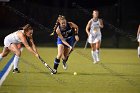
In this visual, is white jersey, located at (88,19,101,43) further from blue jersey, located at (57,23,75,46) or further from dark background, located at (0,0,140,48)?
dark background, located at (0,0,140,48)

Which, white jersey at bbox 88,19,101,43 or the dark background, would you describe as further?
the dark background

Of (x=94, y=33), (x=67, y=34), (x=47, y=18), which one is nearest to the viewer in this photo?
(x=67, y=34)

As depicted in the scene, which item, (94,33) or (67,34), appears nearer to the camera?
(67,34)

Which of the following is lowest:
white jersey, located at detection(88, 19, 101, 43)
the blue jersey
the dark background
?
the dark background

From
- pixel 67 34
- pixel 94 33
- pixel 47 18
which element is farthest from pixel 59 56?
pixel 47 18

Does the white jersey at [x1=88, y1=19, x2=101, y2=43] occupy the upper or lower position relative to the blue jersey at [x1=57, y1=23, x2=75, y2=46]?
lower

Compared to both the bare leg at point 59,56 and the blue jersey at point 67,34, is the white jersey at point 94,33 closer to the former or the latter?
the blue jersey at point 67,34

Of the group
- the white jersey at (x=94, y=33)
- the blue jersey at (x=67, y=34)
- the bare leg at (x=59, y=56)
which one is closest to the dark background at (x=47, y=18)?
the white jersey at (x=94, y=33)

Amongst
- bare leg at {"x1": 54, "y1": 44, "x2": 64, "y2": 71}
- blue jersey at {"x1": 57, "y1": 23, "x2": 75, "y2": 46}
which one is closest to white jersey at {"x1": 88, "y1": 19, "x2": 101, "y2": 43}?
blue jersey at {"x1": 57, "y1": 23, "x2": 75, "y2": 46}

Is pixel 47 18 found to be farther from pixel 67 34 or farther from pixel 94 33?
pixel 67 34

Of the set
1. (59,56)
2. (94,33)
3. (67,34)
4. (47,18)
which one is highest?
(67,34)

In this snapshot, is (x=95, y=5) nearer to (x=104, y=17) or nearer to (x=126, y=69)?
(x=104, y=17)

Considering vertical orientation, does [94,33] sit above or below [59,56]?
below

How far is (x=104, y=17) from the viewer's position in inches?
1249
